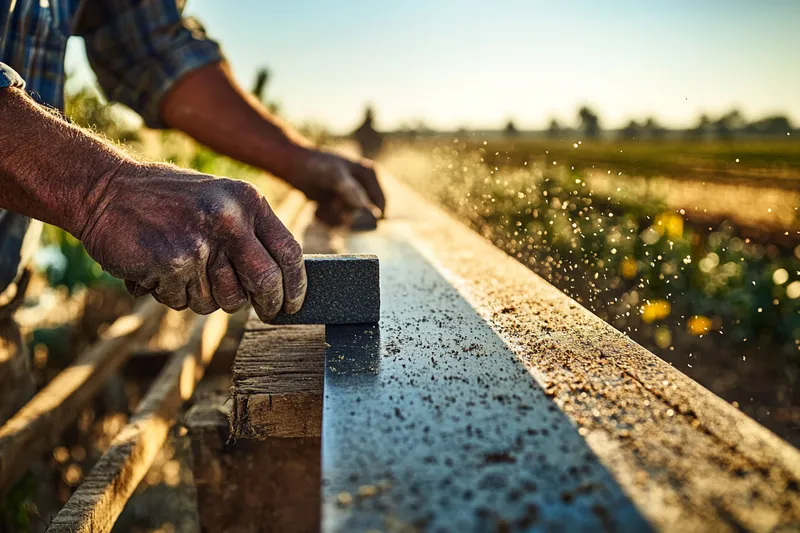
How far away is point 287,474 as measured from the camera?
1.66 meters

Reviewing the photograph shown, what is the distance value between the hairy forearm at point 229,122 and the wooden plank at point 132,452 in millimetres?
890

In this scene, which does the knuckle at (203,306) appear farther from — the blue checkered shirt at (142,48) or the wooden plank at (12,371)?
the wooden plank at (12,371)

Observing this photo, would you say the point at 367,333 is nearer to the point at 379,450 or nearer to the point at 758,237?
the point at 379,450

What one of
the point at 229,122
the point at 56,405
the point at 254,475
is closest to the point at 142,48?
the point at 229,122

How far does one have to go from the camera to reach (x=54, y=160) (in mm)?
1262

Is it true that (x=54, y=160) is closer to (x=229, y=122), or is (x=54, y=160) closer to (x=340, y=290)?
(x=340, y=290)

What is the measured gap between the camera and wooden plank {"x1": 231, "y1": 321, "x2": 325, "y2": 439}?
1183mm

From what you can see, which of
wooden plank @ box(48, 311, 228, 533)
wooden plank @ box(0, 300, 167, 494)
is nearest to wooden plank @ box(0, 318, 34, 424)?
wooden plank @ box(0, 300, 167, 494)

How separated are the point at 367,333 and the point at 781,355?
3.94m

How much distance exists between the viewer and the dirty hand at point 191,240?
1.18 m

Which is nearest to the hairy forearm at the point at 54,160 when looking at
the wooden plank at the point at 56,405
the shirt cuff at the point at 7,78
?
the shirt cuff at the point at 7,78

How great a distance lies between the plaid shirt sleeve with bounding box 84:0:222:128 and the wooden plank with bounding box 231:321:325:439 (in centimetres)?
193

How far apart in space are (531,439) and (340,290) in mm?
638

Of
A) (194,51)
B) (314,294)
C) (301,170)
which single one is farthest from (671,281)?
(314,294)
